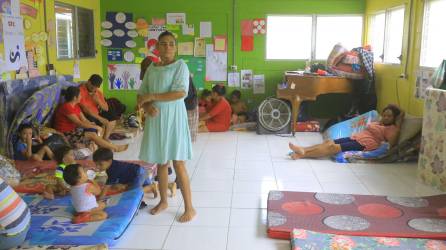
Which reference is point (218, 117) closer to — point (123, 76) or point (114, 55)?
point (123, 76)

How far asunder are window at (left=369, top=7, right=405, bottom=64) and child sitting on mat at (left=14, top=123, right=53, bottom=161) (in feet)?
14.4

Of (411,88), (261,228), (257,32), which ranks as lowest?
(261,228)

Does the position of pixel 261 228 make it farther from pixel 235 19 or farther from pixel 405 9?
pixel 235 19

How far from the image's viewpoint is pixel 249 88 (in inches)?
292

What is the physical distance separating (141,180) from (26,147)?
1.52 meters

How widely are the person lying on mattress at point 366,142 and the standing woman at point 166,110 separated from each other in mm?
2109

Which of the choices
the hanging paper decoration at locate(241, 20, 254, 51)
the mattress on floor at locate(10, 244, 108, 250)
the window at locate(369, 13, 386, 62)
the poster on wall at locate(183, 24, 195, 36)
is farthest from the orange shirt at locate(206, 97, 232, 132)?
the mattress on floor at locate(10, 244, 108, 250)

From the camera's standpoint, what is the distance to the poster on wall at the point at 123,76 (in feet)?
24.2

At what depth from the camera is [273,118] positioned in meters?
6.43

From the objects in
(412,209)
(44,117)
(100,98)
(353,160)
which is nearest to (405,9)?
(353,160)

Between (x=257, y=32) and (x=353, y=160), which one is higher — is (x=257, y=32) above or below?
above

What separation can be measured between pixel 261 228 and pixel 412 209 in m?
1.21

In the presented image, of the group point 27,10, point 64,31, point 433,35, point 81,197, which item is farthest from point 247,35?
point 81,197

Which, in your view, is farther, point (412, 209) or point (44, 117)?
point (44, 117)
